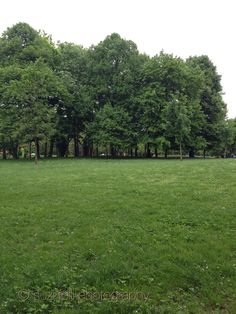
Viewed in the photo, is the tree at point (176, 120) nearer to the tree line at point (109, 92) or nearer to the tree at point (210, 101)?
the tree line at point (109, 92)

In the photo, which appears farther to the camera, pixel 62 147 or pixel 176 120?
pixel 62 147

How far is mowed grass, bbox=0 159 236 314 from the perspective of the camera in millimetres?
5859

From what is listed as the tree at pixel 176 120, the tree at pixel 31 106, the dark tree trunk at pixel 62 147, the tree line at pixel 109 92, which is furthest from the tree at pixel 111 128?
the dark tree trunk at pixel 62 147

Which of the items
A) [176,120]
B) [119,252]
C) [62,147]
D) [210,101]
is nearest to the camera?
[119,252]

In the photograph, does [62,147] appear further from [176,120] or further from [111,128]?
[176,120]

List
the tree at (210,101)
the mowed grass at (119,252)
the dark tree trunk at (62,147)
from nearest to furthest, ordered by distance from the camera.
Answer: the mowed grass at (119,252) → the tree at (210,101) → the dark tree trunk at (62,147)

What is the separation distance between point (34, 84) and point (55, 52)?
20.8 metres

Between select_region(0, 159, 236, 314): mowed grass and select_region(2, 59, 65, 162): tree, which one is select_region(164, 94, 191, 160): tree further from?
select_region(0, 159, 236, 314): mowed grass

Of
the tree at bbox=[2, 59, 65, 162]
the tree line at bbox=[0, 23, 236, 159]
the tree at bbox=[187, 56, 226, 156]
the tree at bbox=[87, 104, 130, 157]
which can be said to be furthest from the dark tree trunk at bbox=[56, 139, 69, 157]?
the tree at bbox=[187, 56, 226, 156]

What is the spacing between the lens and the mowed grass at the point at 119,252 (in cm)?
586

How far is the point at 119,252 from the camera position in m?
7.86

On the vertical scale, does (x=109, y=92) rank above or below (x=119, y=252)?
above

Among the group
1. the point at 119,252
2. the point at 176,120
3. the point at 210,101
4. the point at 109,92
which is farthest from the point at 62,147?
the point at 119,252

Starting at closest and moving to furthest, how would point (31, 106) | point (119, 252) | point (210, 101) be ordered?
point (119, 252), point (31, 106), point (210, 101)
